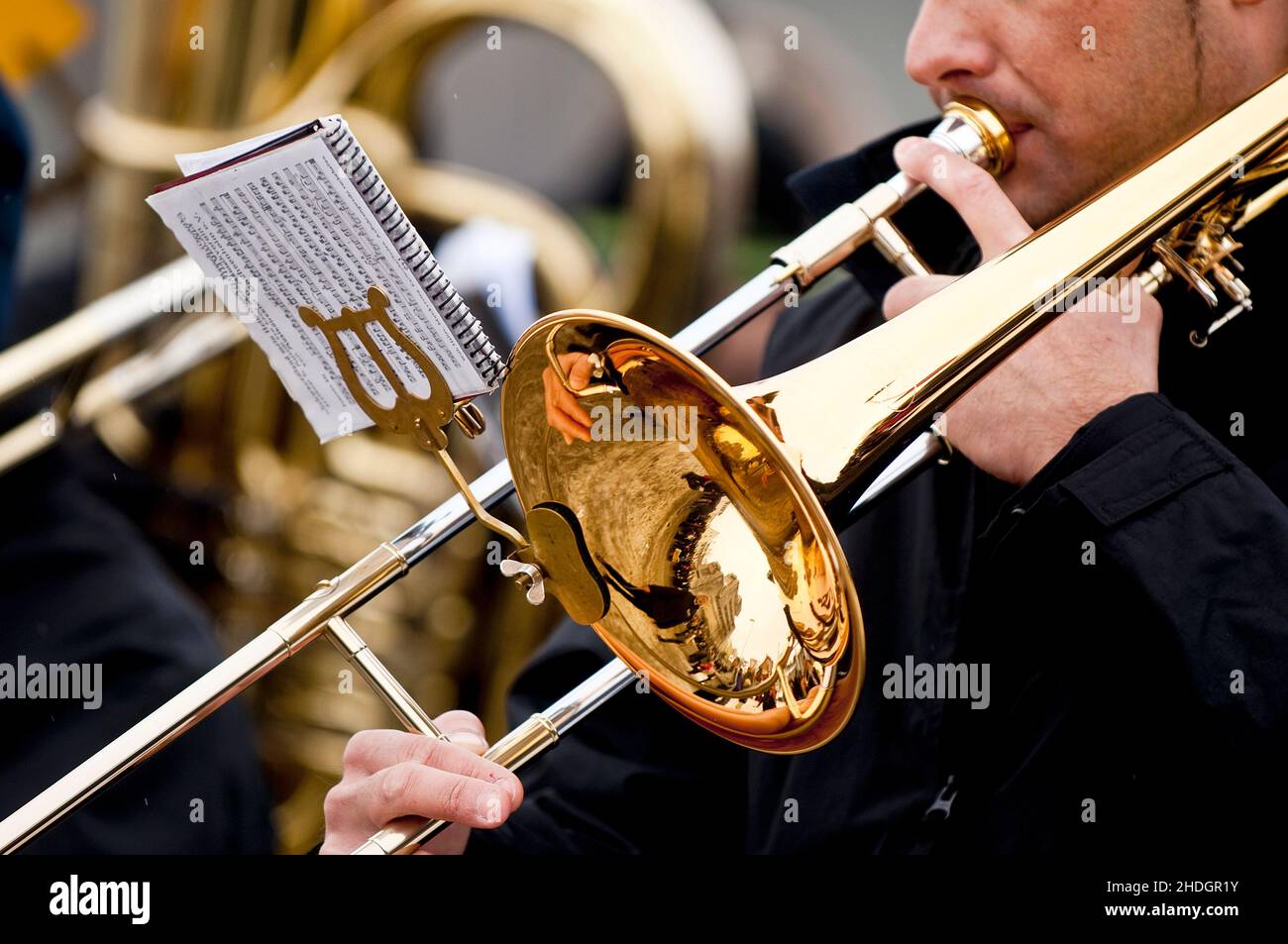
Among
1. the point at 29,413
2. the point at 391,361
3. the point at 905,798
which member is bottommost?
the point at 905,798

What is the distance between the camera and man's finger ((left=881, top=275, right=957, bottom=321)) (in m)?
1.52

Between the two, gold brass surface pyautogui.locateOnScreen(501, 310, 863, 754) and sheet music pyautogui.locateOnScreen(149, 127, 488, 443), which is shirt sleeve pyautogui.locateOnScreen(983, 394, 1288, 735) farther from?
Answer: sheet music pyautogui.locateOnScreen(149, 127, 488, 443)

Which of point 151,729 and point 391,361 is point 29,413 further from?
point 391,361

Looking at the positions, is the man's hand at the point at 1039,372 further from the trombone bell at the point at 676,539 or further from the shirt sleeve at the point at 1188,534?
the trombone bell at the point at 676,539

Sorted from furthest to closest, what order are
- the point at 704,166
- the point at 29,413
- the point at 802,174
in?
the point at 704,166
the point at 29,413
the point at 802,174

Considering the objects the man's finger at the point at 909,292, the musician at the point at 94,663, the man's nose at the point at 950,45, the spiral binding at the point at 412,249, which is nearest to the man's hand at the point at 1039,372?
the man's finger at the point at 909,292

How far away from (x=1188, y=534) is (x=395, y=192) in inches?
74.2

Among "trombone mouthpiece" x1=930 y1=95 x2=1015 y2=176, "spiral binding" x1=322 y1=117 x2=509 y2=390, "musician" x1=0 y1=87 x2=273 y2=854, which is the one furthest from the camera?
"musician" x1=0 y1=87 x2=273 y2=854

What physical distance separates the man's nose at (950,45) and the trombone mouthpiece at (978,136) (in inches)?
1.4

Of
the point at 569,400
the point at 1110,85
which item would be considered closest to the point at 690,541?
the point at 569,400

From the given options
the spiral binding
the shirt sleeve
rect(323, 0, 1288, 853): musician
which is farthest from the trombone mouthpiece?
the spiral binding
